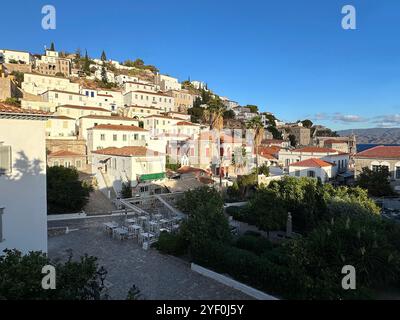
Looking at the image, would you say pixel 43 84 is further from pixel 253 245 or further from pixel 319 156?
pixel 253 245

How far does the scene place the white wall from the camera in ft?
42.9

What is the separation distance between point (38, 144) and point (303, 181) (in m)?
20.5

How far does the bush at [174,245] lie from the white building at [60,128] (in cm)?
3953

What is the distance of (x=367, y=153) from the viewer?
4362 cm

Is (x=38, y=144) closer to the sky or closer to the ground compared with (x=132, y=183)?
closer to the sky

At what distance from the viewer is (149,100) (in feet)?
273

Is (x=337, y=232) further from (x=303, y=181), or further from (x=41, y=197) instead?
(x=303, y=181)

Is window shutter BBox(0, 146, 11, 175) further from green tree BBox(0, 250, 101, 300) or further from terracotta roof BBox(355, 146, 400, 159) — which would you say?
terracotta roof BBox(355, 146, 400, 159)

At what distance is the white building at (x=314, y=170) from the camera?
44.9 metres

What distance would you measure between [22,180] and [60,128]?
40.2 meters

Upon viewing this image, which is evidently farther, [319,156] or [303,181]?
[319,156]
